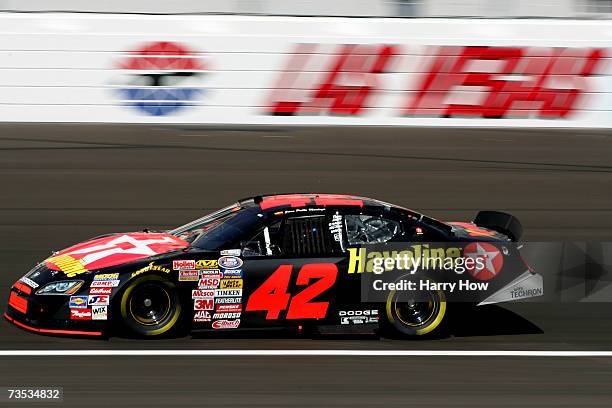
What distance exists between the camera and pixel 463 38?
15.6m

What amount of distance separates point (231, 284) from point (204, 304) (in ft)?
0.87

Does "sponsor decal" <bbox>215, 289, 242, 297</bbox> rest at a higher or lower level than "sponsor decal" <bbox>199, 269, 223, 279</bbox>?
lower

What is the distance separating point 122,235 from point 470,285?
9.91ft

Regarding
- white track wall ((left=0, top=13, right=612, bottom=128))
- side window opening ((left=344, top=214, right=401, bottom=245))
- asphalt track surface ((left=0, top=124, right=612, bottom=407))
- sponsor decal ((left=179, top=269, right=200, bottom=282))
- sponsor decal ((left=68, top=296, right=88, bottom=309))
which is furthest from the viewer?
white track wall ((left=0, top=13, right=612, bottom=128))

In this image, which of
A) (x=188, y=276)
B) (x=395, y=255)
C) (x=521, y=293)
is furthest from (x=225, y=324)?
(x=521, y=293)

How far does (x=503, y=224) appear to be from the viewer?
29.9 ft

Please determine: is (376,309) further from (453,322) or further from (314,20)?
(314,20)

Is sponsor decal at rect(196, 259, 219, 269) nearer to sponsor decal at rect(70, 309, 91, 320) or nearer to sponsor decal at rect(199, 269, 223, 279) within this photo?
sponsor decal at rect(199, 269, 223, 279)

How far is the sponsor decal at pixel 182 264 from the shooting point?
311 inches

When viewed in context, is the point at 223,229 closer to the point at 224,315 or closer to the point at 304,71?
the point at 224,315

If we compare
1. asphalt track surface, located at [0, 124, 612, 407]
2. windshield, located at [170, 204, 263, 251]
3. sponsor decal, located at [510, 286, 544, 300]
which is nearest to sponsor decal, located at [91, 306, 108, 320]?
asphalt track surface, located at [0, 124, 612, 407]

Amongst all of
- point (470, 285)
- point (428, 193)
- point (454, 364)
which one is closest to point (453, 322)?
point (470, 285)

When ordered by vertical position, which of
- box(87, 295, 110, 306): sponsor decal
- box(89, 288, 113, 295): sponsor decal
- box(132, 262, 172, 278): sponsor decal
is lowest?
box(87, 295, 110, 306): sponsor decal

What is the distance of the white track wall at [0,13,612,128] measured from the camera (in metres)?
15.1
